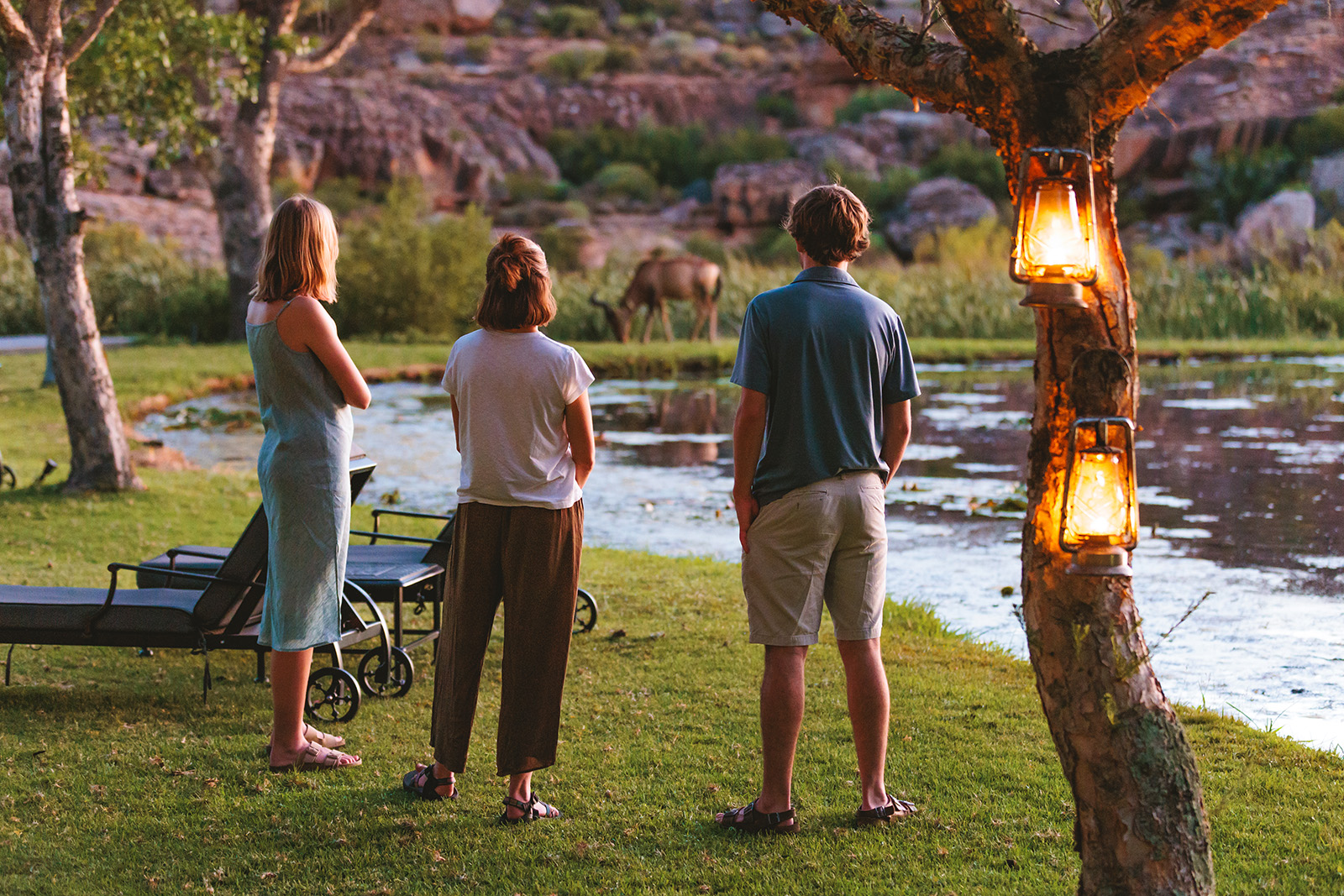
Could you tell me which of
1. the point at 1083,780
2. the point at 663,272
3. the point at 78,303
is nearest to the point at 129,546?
the point at 78,303

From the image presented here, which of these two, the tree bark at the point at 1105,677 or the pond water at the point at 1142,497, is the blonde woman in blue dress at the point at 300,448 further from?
the pond water at the point at 1142,497

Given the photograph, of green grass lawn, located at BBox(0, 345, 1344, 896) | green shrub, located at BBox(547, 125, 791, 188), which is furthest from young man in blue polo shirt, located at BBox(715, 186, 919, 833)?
green shrub, located at BBox(547, 125, 791, 188)

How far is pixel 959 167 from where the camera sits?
5369cm

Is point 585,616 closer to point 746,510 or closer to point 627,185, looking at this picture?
point 746,510

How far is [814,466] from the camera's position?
362 centimetres

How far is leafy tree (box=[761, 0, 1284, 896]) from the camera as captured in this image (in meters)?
2.88

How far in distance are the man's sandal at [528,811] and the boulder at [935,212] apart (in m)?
43.2

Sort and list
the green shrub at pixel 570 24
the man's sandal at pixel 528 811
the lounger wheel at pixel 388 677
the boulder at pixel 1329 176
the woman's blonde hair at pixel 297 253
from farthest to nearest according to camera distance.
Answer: the green shrub at pixel 570 24 < the boulder at pixel 1329 176 < the lounger wheel at pixel 388 677 < the woman's blonde hair at pixel 297 253 < the man's sandal at pixel 528 811

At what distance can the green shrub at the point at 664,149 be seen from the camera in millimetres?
58938

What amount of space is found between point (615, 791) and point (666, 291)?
20358 mm

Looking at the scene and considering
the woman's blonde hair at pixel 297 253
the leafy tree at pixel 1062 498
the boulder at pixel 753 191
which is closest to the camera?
the leafy tree at pixel 1062 498

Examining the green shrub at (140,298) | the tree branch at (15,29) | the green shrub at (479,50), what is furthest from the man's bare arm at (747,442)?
the green shrub at (479,50)

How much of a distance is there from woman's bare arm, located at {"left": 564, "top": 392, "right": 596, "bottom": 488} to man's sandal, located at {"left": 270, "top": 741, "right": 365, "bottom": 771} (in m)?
1.29

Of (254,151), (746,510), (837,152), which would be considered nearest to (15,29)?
(746,510)
